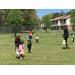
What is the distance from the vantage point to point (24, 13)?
37594 mm

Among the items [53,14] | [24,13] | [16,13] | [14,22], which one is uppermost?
[53,14]

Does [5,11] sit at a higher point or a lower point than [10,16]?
higher

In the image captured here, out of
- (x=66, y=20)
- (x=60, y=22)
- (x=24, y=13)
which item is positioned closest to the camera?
(x=24, y=13)

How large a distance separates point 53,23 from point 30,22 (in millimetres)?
25848

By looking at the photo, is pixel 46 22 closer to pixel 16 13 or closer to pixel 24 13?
pixel 24 13

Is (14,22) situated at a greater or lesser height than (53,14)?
lesser

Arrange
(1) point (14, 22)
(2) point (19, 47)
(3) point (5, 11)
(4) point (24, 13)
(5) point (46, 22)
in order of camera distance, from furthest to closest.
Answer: (5) point (46, 22), (4) point (24, 13), (3) point (5, 11), (1) point (14, 22), (2) point (19, 47)

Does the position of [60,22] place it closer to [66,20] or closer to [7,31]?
[66,20]

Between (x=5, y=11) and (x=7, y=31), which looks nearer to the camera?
(x=7, y=31)

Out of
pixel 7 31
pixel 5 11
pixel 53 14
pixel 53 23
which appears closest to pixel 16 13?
pixel 7 31

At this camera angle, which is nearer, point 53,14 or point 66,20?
point 66,20

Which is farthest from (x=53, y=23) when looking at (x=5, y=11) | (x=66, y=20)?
(x=5, y=11)

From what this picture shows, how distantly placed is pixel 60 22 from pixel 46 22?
19.8 meters

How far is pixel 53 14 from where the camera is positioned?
365 feet
